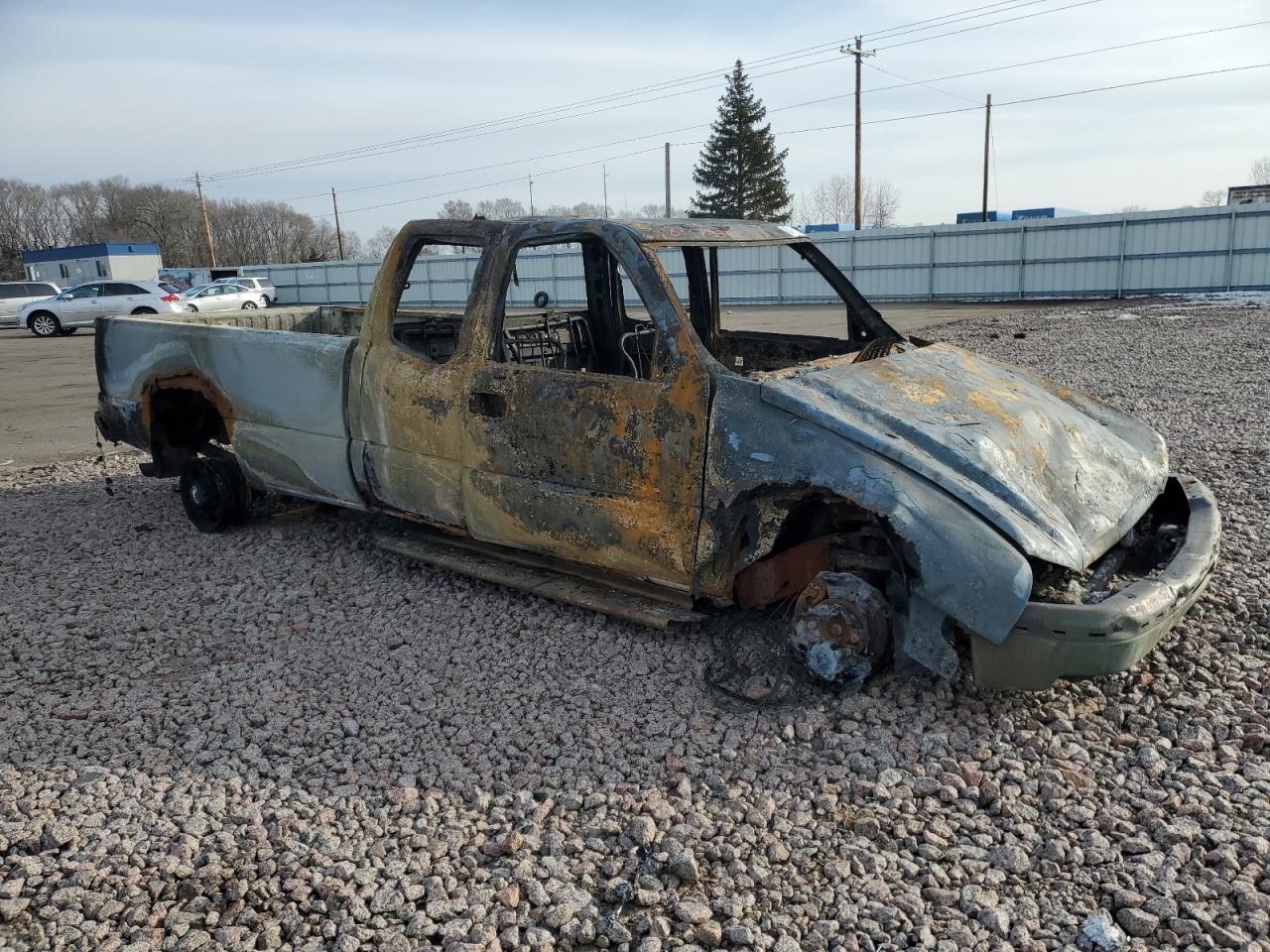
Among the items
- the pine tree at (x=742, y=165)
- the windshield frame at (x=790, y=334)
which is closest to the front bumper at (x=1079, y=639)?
the windshield frame at (x=790, y=334)

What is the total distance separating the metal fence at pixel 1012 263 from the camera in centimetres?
2464

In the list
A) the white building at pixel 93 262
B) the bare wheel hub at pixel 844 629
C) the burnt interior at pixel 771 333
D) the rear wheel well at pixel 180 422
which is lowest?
the bare wheel hub at pixel 844 629

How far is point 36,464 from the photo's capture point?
8.44m

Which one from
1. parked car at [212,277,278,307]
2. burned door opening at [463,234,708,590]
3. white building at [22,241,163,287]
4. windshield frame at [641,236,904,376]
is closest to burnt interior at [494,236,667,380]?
burned door opening at [463,234,708,590]

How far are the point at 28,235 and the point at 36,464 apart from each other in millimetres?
93562

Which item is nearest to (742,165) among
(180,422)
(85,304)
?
(85,304)

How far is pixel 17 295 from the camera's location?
30.4 meters

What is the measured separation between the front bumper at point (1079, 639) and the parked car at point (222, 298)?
28.3m

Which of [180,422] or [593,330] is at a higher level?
[593,330]

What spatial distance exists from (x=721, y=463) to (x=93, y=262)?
63.5 m

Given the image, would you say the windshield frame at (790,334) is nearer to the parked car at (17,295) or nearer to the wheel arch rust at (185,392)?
the wheel arch rust at (185,392)

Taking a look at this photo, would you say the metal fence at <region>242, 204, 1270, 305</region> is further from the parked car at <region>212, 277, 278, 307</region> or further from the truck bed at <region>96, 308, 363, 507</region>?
the truck bed at <region>96, 308, 363, 507</region>

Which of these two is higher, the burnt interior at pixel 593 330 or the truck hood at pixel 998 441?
the burnt interior at pixel 593 330

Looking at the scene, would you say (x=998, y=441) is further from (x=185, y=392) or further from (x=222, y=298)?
(x=222, y=298)
